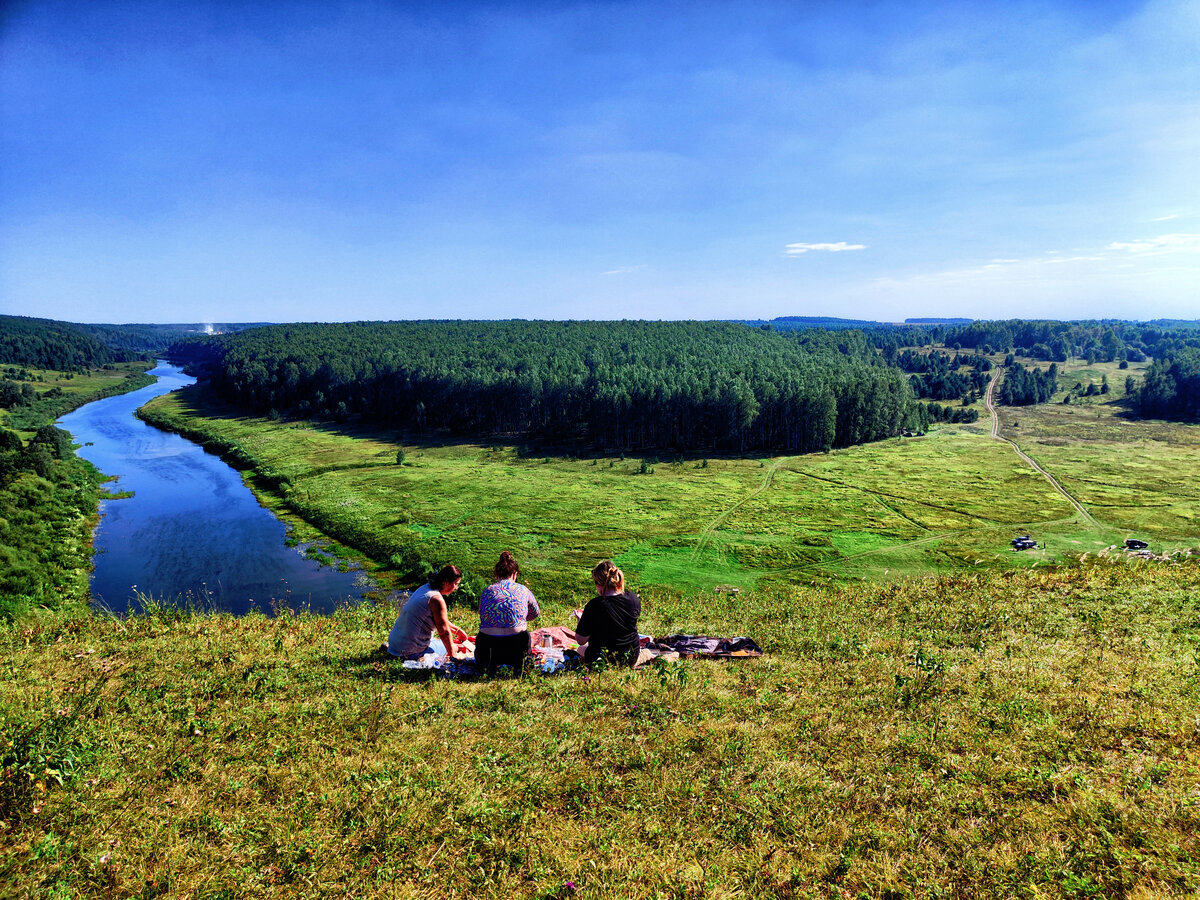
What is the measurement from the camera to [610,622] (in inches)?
432

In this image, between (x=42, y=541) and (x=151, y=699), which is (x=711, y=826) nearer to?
(x=151, y=699)

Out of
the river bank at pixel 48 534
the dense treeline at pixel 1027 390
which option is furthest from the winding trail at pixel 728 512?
the dense treeline at pixel 1027 390

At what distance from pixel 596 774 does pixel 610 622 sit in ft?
11.7

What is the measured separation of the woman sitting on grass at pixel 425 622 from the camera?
35.9 ft

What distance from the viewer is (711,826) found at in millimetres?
6707

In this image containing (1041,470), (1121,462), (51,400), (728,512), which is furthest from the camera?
(51,400)

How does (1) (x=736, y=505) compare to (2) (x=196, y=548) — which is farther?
(1) (x=736, y=505)

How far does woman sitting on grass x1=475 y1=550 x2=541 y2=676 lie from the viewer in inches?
414

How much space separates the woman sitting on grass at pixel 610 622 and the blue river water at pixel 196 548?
58.6ft

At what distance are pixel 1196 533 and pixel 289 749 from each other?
278 feet

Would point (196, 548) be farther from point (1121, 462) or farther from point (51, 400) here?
point (51, 400)

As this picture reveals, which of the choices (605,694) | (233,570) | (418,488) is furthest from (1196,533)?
(233,570)

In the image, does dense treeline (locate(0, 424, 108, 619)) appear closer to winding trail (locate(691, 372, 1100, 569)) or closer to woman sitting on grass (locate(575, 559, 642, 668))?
woman sitting on grass (locate(575, 559, 642, 668))

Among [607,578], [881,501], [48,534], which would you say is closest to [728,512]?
[881,501]
